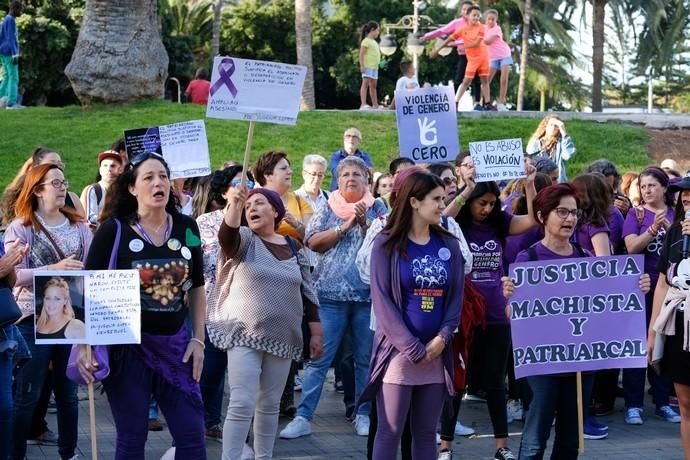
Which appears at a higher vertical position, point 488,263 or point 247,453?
point 488,263

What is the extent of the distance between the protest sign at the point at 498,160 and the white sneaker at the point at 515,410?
214 centimetres

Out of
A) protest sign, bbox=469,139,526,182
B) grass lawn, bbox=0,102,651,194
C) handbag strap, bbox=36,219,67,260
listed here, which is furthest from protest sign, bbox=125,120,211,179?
grass lawn, bbox=0,102,651,194

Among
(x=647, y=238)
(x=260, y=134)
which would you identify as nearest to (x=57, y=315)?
(x=647, y=238)

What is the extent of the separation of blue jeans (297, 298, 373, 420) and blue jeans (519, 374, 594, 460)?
198 cm

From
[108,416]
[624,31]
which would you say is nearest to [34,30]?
[108,416]

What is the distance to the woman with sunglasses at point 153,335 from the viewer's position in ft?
18.7

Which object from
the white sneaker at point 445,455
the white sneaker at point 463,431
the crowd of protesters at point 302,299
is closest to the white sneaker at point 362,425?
the crowd of protesters at point 302,299

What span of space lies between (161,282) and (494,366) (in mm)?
2772

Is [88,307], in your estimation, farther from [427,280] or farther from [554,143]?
[554,143]

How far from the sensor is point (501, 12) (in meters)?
44.0

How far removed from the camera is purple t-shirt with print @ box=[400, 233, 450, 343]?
20.0ft

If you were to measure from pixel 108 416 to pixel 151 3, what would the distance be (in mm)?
10576

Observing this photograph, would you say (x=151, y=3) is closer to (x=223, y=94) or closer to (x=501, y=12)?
(x=223, y=94)

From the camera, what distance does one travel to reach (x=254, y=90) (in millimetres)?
7074
